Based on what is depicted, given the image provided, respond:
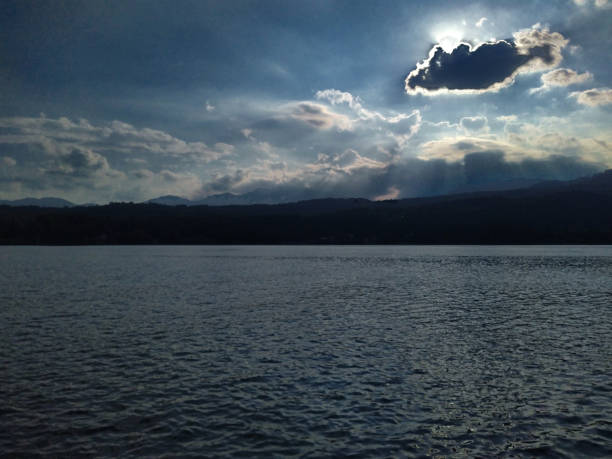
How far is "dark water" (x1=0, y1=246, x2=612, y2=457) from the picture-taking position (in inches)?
753

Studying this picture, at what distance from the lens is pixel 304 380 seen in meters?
27.5

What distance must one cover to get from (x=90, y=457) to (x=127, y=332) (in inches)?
1022


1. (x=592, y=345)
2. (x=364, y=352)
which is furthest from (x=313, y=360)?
(x=592, y=345)

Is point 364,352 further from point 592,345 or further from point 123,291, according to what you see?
point 123,291

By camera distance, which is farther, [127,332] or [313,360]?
[127,332]

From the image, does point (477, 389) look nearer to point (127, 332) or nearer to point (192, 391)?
point (192, 391)

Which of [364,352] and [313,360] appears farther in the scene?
[364,352]

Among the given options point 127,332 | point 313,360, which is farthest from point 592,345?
point 127,332

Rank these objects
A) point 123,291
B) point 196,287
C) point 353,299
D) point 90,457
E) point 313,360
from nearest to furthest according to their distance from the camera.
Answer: point 90,457
point 313,360
point 353,299
point 123,291
point 196,287

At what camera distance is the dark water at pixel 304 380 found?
62.7 ft

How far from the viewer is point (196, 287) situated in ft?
271

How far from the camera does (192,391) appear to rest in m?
25.5

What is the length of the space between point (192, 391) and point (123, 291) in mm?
55320

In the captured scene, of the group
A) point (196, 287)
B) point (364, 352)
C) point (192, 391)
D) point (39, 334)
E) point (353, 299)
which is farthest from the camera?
point (196, 287)
